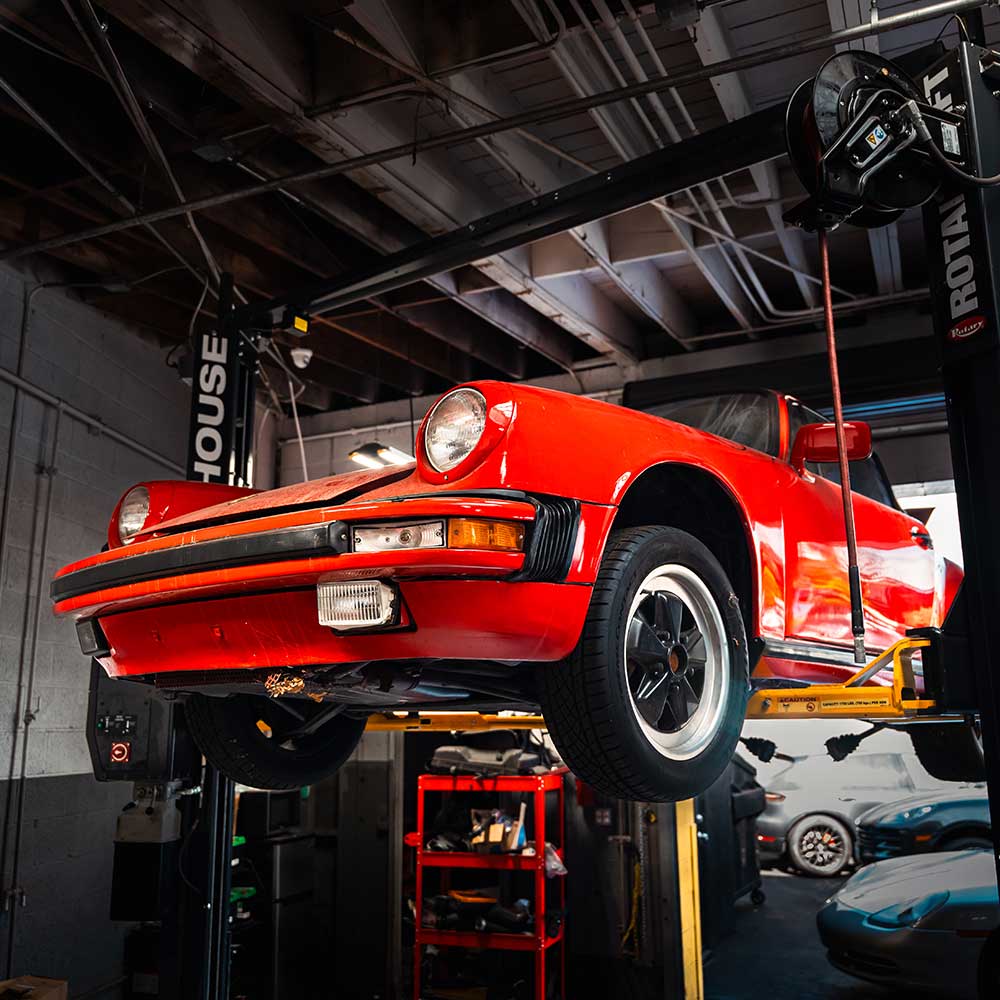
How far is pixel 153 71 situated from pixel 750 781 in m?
7.88

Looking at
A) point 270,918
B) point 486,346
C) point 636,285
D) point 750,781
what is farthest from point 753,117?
point 750,781

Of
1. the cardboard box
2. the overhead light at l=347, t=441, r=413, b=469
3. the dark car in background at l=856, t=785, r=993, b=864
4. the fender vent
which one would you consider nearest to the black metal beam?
the overhead light at l=347, t=441, r=413, b=469

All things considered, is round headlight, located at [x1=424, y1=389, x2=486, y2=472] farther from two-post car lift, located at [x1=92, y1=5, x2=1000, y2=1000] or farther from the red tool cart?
the red tool cart

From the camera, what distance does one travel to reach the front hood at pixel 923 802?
7.98 metres

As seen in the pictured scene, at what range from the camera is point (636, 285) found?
6641 mm

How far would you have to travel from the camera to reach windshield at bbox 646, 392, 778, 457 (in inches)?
129

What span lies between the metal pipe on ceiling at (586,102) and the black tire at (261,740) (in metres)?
2.49

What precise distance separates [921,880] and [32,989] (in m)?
5.31

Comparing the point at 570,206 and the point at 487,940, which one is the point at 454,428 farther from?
the point at 487,940

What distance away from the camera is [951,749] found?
4.13 metres

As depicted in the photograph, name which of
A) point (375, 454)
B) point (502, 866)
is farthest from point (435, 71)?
point (502, 866)

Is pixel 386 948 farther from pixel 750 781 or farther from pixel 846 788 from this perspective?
pixel 846 788

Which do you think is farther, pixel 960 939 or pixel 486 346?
pixel 486 346

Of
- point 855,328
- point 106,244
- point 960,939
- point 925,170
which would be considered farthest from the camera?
point 855,328
